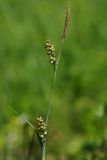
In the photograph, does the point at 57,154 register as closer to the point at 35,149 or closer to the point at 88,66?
the point at 35,149

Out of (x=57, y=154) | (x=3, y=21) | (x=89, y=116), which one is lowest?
(x=57, y=154)

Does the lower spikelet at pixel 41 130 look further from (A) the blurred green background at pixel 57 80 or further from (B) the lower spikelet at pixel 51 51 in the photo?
(A) the blurred green background at pixel 57 80

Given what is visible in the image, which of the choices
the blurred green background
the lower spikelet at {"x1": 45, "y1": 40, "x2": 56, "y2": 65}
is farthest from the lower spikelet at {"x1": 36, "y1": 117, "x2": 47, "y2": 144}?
the blurred green background

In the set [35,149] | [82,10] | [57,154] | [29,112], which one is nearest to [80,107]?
[29,112]

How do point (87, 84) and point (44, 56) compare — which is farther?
point (44, 56)

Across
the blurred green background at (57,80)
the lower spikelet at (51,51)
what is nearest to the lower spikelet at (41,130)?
the lower spikelet at (51,51)

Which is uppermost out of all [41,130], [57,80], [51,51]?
[51,51]

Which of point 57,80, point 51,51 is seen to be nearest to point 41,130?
point 51,51

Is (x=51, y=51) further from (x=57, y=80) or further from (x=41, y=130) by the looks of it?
(x=57, y=80)

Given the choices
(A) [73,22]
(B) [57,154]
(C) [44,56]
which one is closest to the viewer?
(B) [57,154]
